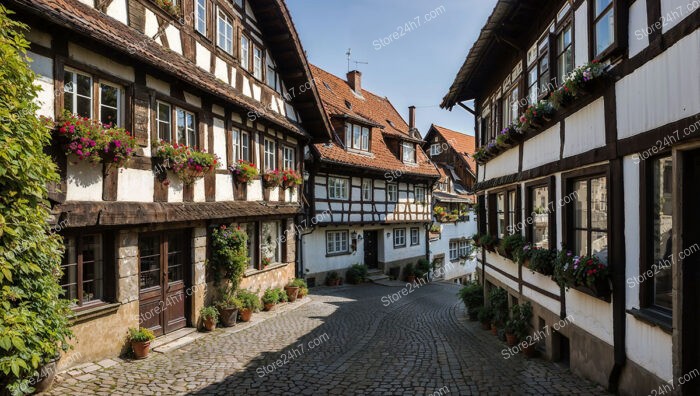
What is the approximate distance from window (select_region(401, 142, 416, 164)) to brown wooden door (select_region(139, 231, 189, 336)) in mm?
17169

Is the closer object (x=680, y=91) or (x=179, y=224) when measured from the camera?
(x=680, y=91)

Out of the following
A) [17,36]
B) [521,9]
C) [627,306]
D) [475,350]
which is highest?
[521,9]

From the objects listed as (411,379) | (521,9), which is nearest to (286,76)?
(521,9)

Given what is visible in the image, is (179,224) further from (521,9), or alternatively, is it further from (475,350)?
(521,9)

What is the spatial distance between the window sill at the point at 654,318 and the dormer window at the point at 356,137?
658 inches

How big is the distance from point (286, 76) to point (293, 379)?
11.2m

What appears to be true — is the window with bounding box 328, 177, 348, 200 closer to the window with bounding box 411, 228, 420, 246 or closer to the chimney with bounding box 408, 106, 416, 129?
the window with bounding box 411, 228, 420, 246

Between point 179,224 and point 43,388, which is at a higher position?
point 179,224

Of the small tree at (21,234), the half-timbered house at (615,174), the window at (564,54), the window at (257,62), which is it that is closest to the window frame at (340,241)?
the window at (257,62)

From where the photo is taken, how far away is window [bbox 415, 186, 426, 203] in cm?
2691

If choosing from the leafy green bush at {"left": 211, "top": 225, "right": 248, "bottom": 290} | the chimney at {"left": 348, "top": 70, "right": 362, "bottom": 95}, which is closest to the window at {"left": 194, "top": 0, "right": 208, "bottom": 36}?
the leafy green bush at {"left": 211, "top": 225, "right": 248, "bottom": 290}

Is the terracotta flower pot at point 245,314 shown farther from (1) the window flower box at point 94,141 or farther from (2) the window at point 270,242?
(1) the window flower box at point 94,141

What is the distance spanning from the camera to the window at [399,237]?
2559cm

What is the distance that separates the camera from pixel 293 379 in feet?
24.5
